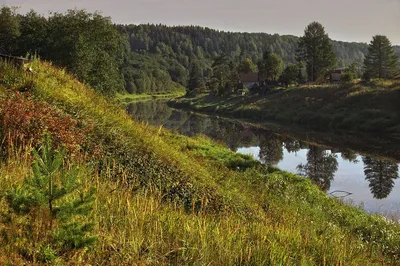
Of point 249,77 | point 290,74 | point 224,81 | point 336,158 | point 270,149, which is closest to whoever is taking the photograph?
point 336,158

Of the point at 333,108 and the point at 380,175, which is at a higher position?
the point at 333,108

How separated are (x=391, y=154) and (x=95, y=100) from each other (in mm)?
24382

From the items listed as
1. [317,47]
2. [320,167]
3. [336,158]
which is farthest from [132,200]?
[317,47]

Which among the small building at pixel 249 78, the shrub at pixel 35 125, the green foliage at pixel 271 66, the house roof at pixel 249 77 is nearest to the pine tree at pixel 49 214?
the shrub at pixel 35 125

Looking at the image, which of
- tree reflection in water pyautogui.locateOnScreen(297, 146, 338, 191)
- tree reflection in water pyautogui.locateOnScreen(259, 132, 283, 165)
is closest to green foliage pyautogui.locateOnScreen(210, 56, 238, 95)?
tree reflection in water pyautogui.locateOnScreen(259, 132, 283, 165)

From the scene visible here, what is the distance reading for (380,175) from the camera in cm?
2389

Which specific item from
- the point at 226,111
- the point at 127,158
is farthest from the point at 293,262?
the point at 226,111

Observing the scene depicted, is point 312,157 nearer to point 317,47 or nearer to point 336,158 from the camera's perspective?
point 336,158

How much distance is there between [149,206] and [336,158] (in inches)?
1005

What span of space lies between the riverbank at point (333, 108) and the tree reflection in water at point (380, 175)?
12.4 meters

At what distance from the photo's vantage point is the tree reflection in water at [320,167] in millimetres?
22984

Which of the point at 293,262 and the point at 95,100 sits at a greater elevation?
the point at 95,100

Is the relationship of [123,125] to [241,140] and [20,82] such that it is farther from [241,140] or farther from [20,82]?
[241,140]

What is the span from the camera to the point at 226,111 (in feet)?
224
